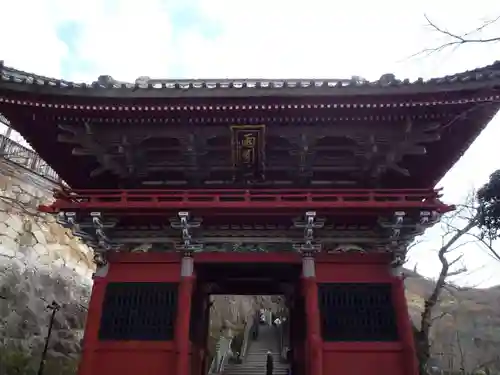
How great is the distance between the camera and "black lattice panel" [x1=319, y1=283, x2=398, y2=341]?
9375 mm

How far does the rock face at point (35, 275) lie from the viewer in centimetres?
2167

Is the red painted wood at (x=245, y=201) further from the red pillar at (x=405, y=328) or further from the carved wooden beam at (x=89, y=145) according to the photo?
the red pillar at (x=405, y=328)

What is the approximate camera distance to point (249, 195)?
9.61 meters

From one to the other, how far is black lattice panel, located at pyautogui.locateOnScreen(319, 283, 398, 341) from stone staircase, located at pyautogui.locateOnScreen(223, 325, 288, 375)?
13746 millimetres

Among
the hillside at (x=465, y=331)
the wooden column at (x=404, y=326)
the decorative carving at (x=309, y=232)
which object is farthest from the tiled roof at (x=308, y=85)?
the hillside at (x=465, y=331)

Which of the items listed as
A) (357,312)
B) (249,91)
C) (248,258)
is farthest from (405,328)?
(249,91)

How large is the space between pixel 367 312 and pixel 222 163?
4.99 m

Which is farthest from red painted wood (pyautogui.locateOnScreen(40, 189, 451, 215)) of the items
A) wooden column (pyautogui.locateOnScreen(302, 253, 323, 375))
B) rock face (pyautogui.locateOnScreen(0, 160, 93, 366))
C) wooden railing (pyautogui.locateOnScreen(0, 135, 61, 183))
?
wooden railing (pyautogui.locateOnScreen(0, 135, 61, 183))

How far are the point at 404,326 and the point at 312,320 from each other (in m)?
2.04

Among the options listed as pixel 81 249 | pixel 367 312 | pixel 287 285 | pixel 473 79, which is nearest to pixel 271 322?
pixel 81 249

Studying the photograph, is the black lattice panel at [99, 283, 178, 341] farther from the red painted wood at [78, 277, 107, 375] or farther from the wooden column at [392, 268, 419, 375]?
the wooden column at [392, 268, 419, 375]

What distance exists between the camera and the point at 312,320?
9305mm

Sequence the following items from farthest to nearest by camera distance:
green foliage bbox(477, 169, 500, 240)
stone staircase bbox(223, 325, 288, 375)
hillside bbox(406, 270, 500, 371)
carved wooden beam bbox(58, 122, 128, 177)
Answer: hillside bbox(406, 270, 500, 371) → stone staircase bbox(223, 325, 288, 375) → green foliage bbox(477, 169, 500, 240) → carved wooden beam bbox(58, 122, 128, 177)

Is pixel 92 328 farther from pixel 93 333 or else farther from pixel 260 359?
pixel 260 359
